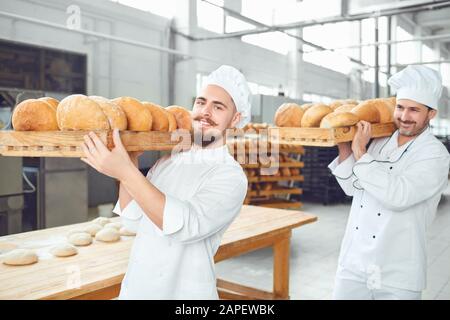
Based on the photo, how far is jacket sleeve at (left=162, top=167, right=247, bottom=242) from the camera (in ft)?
3.55

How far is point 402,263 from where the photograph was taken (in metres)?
1.72

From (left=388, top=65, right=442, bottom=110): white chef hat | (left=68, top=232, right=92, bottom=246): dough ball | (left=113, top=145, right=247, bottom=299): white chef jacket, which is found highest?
(left=388, top=65, right=442, bottom=110): white chef hat

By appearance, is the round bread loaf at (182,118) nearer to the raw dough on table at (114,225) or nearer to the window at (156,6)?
the raw dough on table at (114,225)

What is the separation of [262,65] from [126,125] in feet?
30.0

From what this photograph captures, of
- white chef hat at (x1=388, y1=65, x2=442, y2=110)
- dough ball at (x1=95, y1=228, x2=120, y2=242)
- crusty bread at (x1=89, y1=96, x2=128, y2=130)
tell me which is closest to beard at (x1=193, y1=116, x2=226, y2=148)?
crusty bread at (x1=89, y1=96, x2=128, y2=130)

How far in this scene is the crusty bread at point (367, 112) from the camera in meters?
1.76

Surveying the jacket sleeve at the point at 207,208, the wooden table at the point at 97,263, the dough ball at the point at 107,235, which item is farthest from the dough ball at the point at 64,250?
the jacket sleeve at the point at 207,208

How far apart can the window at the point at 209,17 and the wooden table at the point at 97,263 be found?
6.24 metres

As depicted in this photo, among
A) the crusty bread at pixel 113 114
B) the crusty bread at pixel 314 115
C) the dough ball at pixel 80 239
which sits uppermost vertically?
the crusty bread at pixel 314 115

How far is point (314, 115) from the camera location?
1746 mm

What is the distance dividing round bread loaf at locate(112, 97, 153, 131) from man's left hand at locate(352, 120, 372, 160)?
87cm

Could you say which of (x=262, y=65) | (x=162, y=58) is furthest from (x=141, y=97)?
(x=262, y=65)

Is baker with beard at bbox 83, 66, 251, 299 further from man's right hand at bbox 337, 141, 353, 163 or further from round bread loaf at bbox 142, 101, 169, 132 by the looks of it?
man's right hand at bbox 337, 141, 353, 163
